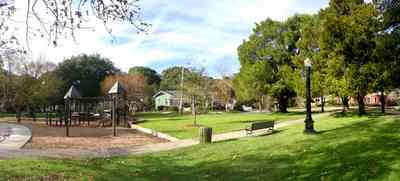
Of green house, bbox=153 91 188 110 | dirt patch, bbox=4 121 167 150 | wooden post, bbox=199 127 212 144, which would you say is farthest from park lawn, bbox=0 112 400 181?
green house, bbox=153 91 188 110

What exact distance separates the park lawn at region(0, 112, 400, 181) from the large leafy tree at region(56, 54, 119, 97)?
54.9 m

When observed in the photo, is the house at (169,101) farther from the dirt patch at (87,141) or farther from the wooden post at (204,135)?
the wooden post at (204,135)

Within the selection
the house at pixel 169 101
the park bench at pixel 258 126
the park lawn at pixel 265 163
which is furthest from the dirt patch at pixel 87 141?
the house at pixel 169 101

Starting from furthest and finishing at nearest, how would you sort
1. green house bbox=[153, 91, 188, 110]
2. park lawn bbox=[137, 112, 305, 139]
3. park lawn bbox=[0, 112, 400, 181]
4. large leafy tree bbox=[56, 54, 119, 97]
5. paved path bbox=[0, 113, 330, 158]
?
green house bbox=[153, 91, 188, 110], large leafy tree bbox=[56, 54, 119, 97], park lawn bbox=[137, 112, 305, 139], paved path bbox=[0, 113, 330, 158], park lawn bbox=[0, 112, 400, 181]

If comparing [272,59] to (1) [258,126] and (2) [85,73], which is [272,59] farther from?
(2) [85,73]

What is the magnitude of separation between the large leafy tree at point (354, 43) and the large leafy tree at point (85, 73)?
1860 inches

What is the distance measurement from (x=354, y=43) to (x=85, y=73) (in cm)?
5128

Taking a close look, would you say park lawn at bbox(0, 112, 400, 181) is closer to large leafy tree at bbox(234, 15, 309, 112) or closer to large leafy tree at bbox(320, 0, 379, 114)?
large leafy tree at bbox(320, 0, 379, 114)

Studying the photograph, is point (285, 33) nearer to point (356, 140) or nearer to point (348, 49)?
point (348, 49)

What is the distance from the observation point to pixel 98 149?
58.0 feet

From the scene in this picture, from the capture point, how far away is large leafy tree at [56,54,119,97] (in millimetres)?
66688

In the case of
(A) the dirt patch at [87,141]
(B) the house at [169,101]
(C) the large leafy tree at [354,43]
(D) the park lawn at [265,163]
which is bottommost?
(A) the dirt patch at [87,141]

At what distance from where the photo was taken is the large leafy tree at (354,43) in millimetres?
27484

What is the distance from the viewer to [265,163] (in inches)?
447
